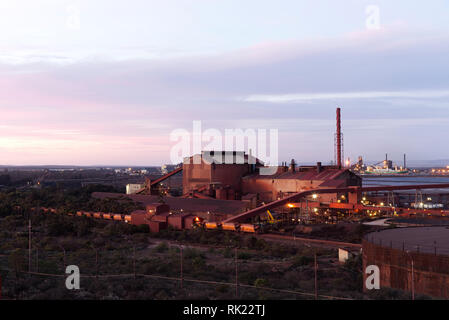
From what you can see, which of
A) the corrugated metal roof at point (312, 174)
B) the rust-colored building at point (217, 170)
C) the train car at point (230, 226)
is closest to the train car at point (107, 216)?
the rust-colored building at point (217, 170)

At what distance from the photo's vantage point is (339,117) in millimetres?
57469

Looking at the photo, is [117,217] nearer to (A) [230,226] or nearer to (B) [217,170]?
(A) [230,226]

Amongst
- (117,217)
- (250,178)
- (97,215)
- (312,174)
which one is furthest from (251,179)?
(97,215)

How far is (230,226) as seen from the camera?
116 feet

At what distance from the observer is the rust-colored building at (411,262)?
14.2m

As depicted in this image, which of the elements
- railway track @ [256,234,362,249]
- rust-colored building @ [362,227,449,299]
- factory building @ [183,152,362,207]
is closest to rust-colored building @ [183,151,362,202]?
factory building @ [183,152,362,207]

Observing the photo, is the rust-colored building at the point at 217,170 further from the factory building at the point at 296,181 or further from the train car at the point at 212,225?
the train car at the point at 212,225

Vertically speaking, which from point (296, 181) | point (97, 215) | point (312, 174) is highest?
point (312, 174)

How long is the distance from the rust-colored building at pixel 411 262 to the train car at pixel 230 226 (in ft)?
57.5

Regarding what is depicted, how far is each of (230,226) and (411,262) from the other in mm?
21640

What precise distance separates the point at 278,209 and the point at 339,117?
66.1 ft

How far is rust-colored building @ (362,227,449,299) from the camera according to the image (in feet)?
46.7
